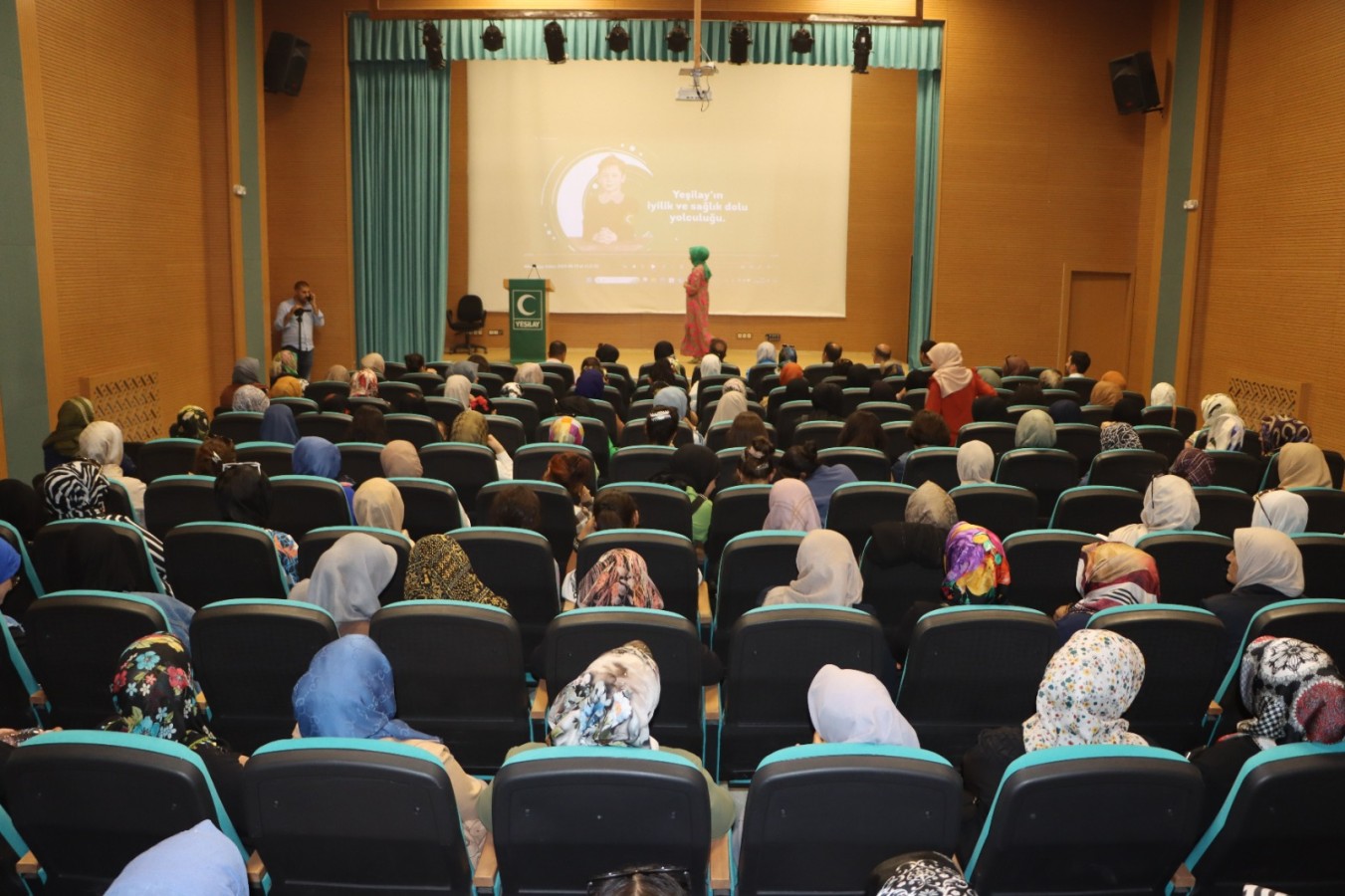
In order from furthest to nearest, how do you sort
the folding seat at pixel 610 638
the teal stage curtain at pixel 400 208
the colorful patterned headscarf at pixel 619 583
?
the teal stage curtain at pixel 400 208 < the colorful patterned headscarf at pixel 619 583 < the folding seat at pixel 610 638

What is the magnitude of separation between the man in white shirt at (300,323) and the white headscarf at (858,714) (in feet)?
37.2

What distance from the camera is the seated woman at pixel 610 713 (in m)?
2.72

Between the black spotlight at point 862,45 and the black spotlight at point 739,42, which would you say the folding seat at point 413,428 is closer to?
the black spotlight at point 739,42

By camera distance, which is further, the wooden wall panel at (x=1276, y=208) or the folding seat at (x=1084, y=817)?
the wooden wall panel at (x=1276, y=208)

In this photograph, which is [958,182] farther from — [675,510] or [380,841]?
[380,841]

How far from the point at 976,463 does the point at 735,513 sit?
1439mm

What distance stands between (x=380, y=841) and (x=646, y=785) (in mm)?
597

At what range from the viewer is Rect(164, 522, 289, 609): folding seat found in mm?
4340

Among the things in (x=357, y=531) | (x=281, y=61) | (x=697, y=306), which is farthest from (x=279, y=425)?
(x=697, y=306)

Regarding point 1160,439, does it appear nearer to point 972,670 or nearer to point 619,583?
point 972,670

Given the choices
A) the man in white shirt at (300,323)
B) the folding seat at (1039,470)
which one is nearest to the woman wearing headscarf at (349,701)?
the folding seat at (1039,470)

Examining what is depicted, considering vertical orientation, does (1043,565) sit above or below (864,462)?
below

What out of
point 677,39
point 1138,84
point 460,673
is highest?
point 677,39

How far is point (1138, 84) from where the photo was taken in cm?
1298
